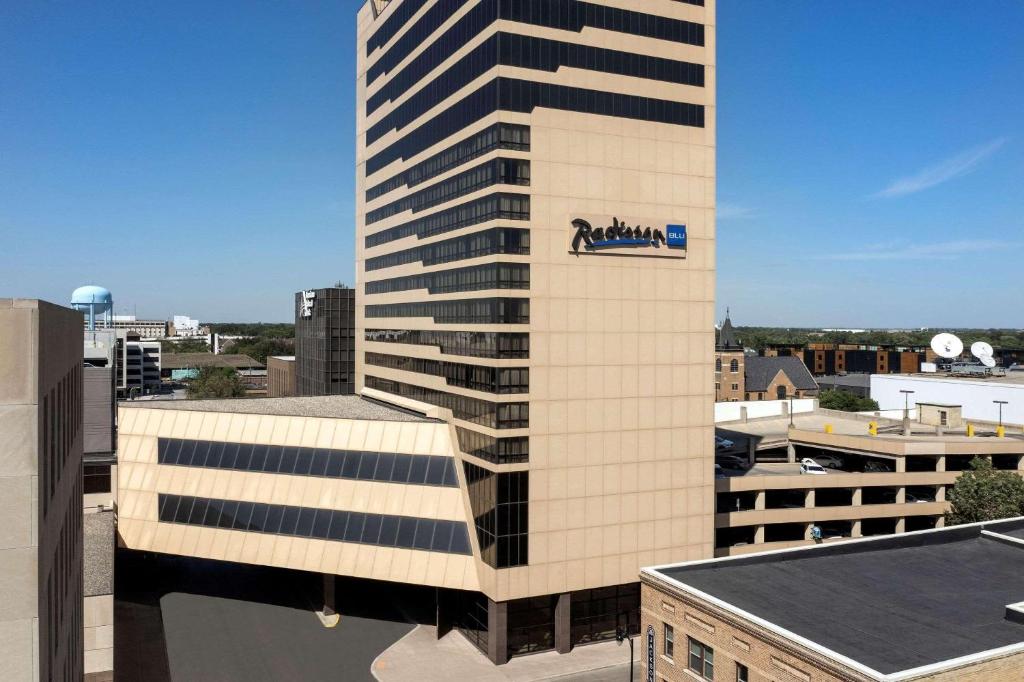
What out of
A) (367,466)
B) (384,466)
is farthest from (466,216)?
(367,466)

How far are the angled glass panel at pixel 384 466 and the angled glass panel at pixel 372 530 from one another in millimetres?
2637

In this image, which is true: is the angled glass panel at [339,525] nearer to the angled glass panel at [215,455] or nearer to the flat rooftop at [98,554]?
the angled glass panel at [215,455]

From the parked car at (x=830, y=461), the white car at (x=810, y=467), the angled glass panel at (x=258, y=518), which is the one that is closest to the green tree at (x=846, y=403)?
the parked car at (x=830, y=461)

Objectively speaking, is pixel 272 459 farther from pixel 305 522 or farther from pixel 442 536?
pixel 442 536

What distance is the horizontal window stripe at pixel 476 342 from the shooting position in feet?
161

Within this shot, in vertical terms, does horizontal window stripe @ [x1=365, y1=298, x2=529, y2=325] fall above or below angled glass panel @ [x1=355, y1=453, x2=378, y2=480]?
above

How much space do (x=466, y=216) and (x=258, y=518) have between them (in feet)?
84.2

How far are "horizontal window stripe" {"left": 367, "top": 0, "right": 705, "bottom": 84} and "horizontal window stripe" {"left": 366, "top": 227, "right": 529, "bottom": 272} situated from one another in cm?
1310

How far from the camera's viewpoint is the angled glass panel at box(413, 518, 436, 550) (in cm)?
5159

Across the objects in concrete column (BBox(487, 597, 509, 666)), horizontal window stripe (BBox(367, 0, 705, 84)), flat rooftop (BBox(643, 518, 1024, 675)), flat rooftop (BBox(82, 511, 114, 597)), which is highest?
horizontal window stripe (BBox(367, 0, 705, 84))

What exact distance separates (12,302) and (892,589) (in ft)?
120

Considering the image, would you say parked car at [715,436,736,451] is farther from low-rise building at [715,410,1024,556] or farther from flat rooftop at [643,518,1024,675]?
flat rooftop at [643,518,1024,675]

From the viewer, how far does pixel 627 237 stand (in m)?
52.1

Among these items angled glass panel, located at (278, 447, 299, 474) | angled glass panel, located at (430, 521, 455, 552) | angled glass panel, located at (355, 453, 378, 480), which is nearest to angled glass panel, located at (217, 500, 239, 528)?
angled glass panel, located at (278, 447, 299, 474)
